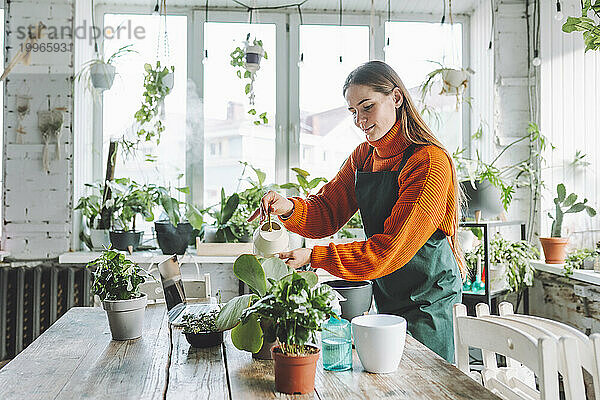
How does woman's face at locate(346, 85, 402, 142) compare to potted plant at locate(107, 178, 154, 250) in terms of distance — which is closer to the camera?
Answer: woman's face at locate(346, 85, 402, 142)

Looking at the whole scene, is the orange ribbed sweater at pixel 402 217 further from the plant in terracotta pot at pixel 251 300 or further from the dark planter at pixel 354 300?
the plant in terracotta pot at pixel 251 300

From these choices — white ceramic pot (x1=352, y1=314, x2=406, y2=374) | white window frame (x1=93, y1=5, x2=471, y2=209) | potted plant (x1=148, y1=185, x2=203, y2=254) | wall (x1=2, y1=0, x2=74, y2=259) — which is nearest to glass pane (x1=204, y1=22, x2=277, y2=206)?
white window frame (x1=93, y1=5, x2=471, y2=209)

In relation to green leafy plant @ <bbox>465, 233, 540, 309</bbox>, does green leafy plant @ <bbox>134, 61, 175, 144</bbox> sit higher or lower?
higher

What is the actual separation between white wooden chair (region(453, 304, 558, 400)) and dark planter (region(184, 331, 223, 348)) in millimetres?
664

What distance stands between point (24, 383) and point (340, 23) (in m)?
3.37

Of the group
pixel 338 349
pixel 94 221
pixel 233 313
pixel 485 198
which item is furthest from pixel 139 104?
pixel 338 349

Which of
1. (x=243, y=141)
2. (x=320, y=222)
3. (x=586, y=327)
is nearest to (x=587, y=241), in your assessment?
(x=586, y=327)

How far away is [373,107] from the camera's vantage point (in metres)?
2.04

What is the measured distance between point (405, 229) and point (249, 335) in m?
0.62

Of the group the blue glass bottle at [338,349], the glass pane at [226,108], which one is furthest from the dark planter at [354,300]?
the glass pane at [226,108]

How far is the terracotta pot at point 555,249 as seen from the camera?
3.51m

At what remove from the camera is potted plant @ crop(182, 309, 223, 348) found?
1.70 metres

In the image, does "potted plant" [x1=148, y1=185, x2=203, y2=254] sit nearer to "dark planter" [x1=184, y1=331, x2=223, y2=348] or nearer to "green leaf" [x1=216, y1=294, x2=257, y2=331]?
"dark planter" [x1=184, y1=331, x2=223, y2=348]

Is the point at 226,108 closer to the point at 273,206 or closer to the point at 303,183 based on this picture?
the point at 303,183
